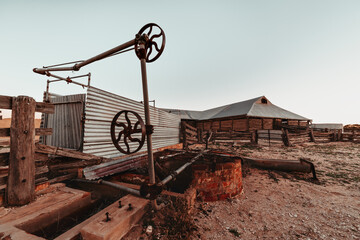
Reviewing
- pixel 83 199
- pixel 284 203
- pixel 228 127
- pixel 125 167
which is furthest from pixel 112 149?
pixel 228 127

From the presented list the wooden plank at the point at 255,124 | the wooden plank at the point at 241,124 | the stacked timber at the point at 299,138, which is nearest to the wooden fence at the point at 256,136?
the stacked timber at the point at 299,138

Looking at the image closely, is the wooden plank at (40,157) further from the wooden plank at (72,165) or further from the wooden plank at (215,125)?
the wooden plank at (215,125)

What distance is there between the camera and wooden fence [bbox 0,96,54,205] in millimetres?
2402

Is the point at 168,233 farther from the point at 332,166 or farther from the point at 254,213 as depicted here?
the point at 332,166

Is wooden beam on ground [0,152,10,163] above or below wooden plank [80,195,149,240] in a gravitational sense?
above

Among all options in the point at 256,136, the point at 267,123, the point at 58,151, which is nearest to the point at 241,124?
the point at 267,123

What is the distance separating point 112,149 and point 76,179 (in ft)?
5.45

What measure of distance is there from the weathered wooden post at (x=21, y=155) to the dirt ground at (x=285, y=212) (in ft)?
9.82

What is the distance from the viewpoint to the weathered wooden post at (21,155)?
240 centimetres

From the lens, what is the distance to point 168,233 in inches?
84.2

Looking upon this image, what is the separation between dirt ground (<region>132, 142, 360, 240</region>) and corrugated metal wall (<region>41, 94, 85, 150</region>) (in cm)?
520

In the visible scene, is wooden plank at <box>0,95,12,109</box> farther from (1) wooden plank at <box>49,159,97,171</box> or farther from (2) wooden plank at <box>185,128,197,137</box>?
(2) wooden plank at <box>185,128,197,137</box>

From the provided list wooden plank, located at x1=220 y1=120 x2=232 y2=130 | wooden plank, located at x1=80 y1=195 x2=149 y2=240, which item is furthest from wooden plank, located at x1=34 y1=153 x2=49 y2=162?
wooden plank, located at x1=220 y1=120 x2=232 y2=130

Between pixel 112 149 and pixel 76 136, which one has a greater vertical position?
pixel 76 136
